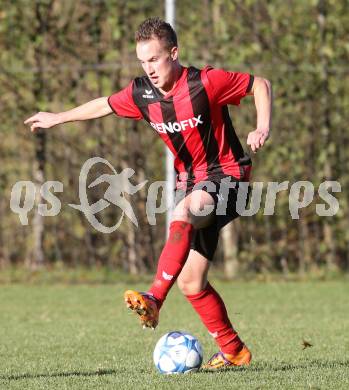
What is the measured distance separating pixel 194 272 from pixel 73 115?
4.20 feet

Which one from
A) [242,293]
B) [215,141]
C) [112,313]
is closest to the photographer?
[215,141]

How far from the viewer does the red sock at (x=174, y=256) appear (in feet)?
17.3

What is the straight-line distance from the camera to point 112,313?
912cm

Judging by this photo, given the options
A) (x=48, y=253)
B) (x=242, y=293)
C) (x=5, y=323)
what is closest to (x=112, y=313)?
(x=5, y=323)

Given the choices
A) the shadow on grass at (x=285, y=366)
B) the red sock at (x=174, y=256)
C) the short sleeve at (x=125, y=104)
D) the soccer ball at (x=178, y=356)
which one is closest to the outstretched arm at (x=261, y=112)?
the red sock at (x=174, y=256)

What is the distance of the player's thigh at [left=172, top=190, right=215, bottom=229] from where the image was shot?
5422 millimetres

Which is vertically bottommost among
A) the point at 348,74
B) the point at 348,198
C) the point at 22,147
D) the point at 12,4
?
the point at 348,198

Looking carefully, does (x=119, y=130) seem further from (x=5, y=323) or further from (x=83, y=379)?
(x=83, y=379)

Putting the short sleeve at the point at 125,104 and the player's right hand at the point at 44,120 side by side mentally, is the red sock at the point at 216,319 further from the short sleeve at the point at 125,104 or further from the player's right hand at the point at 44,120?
the player's right hand at the point at 44,120

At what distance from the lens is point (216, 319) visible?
5.85m

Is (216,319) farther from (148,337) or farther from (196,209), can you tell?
(148,337)

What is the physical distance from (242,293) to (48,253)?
2.67 metres

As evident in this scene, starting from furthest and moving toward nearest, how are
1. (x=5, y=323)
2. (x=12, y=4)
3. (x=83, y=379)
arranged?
(x=12, y=4)
(x=5, y=323)
(x=83, y=379)

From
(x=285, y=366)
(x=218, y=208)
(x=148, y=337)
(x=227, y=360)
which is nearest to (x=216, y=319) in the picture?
(x=227, y=360)
